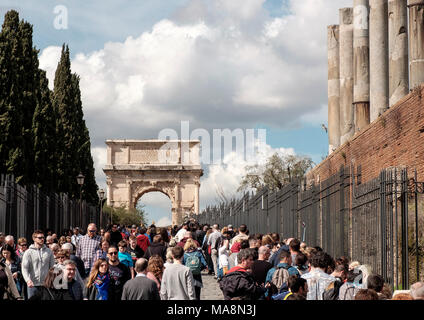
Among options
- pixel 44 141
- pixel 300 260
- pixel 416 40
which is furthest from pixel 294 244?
pixel 44 141

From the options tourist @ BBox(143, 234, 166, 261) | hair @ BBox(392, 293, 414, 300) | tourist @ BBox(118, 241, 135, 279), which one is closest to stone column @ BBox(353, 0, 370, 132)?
tourist @ BBox(143, 234, 166, 261)

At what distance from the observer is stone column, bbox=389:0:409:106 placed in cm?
1880

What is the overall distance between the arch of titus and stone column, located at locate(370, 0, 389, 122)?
158 ft

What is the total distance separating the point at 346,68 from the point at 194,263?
521 inches

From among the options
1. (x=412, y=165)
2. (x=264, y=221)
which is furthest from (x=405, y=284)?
(x=264, y=221)

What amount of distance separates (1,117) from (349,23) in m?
12.4

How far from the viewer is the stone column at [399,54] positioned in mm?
18797

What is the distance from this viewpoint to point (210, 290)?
715 inches

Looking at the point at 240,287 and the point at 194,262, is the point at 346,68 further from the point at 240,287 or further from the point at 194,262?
the point at 240,287

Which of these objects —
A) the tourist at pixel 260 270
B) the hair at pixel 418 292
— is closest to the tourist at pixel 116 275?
the tourist at pixel 260 270

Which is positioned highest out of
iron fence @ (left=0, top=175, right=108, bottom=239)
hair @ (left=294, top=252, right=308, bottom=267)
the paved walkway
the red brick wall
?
the red brick wall

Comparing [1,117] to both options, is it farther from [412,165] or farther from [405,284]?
[405,284]

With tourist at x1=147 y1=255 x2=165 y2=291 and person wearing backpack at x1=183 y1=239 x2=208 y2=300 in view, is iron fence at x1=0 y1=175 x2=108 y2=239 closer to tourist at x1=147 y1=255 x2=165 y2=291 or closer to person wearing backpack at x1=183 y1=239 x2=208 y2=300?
person wearing backpack at x1=183 y1=239 x2=208 y2=300

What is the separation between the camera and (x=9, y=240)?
44.9 feet
